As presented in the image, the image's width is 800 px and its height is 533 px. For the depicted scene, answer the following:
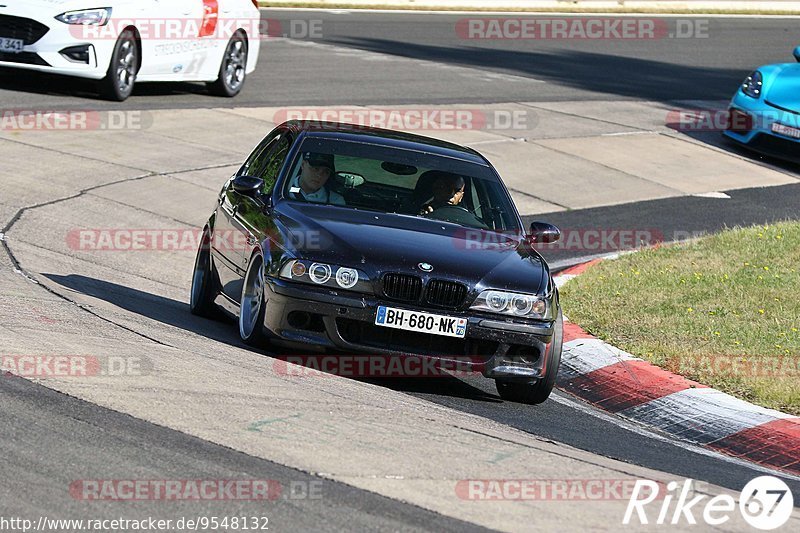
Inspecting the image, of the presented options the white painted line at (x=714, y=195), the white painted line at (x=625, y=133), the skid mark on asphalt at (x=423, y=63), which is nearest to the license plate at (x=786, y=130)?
the white painted line at (x=714, y=195)

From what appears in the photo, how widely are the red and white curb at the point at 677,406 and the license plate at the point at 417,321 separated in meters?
1.25

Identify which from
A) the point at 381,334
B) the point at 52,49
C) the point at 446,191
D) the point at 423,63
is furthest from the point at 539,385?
the point at 423,63

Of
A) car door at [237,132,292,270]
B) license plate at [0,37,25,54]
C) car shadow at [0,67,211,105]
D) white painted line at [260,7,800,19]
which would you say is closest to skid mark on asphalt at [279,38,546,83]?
white painted line at [260,7,800,19]

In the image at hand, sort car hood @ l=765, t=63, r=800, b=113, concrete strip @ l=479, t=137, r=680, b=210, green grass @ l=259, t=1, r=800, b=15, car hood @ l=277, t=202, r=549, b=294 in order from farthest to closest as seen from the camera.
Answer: green grass @ l=259, t=1, r=800, b=15, car hood @ l=765, t=63, r=800, b=113, concrete strip @ l=479, t=137, r=680, b=210, car hood @ l=277, t=202, r=549, b=294

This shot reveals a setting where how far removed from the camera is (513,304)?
26.5ft

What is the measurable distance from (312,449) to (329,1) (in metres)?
27.3

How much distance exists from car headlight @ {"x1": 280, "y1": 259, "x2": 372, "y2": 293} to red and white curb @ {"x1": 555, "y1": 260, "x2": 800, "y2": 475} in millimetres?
1742

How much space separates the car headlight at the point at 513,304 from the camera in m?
7.99

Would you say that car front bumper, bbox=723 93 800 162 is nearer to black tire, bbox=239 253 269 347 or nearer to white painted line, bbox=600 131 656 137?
white painted line, bbox=600 131 656 137

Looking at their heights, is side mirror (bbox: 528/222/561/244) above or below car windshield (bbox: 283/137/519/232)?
below

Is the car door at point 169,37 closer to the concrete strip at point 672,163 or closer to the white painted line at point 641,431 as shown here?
the concrete strip at point 672,163

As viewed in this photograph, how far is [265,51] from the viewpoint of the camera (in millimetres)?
24297

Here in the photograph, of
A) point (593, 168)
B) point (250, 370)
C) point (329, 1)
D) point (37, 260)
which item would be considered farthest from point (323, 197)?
point (329, 1)

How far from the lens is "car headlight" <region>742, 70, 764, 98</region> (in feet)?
62.3
